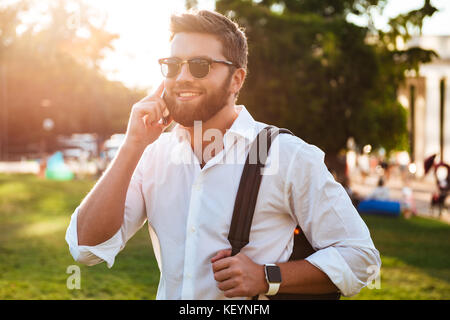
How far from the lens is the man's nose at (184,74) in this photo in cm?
223

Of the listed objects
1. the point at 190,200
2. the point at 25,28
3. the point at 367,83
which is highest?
the point at 25,28

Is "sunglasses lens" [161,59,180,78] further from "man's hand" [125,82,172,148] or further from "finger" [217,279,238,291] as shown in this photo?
"finger" [217,279,238,291]

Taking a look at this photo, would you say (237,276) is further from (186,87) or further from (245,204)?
(186,87)

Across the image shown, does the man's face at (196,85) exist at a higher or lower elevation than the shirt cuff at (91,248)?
higher

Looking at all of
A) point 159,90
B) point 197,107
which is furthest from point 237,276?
point 159,90

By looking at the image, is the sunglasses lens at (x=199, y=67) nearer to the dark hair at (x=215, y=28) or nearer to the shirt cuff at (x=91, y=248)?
the dark hair at (x=215, y=28)

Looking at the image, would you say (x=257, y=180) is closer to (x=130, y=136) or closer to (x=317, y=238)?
(x=317, y=238)

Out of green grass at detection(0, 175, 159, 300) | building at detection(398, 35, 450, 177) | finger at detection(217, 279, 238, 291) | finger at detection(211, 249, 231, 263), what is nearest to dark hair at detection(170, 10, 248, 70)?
finger at detection(211, 249, 231, 263)

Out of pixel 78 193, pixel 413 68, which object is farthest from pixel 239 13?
pixel 78 193

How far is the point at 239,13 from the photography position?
17.7m

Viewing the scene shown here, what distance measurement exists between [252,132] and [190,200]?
398 millimetres

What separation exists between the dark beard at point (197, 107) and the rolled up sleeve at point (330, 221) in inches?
17.8

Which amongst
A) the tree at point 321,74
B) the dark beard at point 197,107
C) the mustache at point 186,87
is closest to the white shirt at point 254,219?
the dark beard at point 197,107

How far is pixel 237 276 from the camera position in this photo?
1955 mm
